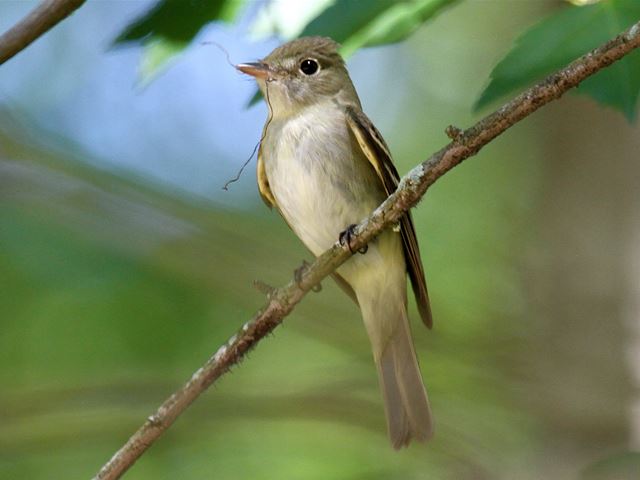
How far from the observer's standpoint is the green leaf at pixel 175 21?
2441 millimetres

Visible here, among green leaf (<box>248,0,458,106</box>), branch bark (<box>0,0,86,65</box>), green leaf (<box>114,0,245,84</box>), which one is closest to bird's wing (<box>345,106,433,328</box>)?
green leaf (<box>248,0,458,106</box>)

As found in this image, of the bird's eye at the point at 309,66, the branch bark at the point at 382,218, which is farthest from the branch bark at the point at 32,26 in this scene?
the bird's eye at the point at 309,66

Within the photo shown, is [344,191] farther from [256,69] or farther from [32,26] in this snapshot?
[32,26]

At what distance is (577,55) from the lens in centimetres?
221

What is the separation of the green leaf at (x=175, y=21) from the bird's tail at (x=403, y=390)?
1.62 metres

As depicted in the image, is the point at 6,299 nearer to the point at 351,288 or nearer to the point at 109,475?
the point at 351,288

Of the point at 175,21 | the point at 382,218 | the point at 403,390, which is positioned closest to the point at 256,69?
the point at 175,21

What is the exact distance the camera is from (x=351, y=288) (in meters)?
3.93

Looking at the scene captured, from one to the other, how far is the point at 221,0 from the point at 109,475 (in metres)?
1.25

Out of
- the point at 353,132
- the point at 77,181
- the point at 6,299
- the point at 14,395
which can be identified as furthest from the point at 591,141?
the point at 6,299

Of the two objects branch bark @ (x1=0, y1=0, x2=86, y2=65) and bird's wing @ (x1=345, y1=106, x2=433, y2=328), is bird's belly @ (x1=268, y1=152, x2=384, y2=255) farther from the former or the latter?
branch bark @ (x1=0, y1=0, x2=86, y2=65)

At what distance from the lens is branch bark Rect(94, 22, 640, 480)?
188 cm

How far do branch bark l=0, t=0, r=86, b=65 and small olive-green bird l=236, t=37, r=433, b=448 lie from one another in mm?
1330

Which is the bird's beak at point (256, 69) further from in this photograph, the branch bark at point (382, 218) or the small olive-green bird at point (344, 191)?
the branch bark at point (382, 218)
